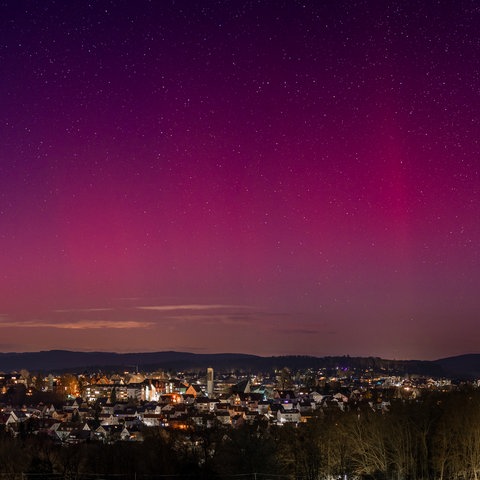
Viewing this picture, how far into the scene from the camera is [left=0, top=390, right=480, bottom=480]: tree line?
2797 centimetres

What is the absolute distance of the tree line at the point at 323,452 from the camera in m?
28.0

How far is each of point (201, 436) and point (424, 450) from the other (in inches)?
425

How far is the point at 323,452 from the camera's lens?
31516mm

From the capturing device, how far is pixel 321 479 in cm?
3128

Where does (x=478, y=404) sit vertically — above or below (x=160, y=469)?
above

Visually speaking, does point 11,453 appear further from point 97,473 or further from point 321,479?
point 321,479

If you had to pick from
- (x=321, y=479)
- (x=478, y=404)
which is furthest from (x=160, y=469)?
(x=478, y=404)

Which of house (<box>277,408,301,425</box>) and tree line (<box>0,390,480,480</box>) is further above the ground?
tree line (<box>0,390,480,480</box>)

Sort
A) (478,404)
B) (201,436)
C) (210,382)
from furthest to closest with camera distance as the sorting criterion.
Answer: (210,382), (201,436), (478,404)

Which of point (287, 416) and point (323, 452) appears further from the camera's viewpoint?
point (287, 416)

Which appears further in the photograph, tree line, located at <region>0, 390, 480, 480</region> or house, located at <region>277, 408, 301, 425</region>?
house, located at <region>277, 408, 301, 425</region>

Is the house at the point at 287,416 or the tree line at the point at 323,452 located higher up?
the tree line at the point at 323,452

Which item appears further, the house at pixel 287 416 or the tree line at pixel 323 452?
the house at pixel 287 416

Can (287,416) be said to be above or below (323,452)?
below
